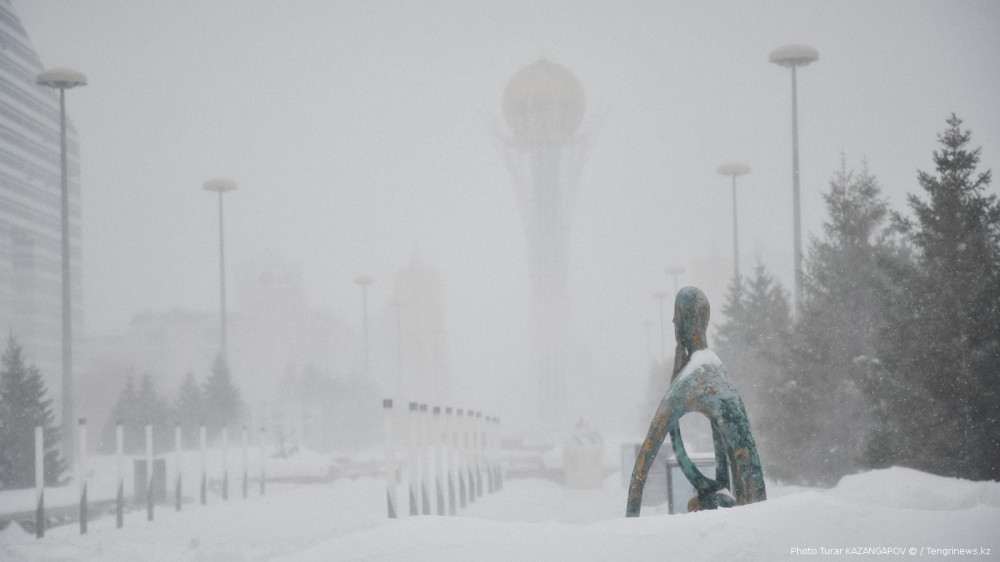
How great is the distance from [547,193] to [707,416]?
67.8 m

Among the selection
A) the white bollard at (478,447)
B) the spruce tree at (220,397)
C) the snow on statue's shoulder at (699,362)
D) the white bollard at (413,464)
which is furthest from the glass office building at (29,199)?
the snow on statue's shoulder at (699,362)

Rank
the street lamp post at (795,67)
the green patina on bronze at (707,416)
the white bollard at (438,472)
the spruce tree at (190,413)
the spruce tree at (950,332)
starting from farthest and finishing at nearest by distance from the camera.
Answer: the spruce tree at (190,413) < the street lamp post at (795,67) < the white bollard at (438,472) < the spruce tree at (950,332) < the green patina on bronze at (707,416)

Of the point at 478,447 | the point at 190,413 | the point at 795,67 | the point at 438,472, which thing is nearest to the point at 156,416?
the point at 190,413

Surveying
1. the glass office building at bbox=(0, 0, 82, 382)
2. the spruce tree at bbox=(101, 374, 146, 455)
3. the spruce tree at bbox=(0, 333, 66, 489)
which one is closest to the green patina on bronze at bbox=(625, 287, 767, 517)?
the spruce tree at bbox=(0, 333, 66, 489)

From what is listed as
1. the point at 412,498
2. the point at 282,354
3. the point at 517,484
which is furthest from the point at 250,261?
the point at 412,498

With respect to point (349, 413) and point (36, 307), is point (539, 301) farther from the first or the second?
point (36, 307)

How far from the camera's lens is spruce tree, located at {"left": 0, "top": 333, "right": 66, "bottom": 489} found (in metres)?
30.5

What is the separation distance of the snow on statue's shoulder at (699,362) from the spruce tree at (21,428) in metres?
26.9

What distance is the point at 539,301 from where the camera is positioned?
261ft

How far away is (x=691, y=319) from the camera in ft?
24.8

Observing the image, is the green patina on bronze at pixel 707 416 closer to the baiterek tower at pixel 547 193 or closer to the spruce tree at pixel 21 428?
the spruce tree at pixel 21 428

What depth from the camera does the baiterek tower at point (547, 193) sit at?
73.8 meters

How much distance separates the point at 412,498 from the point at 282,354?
437 ft

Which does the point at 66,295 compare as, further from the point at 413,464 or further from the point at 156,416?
the point at 413,464
